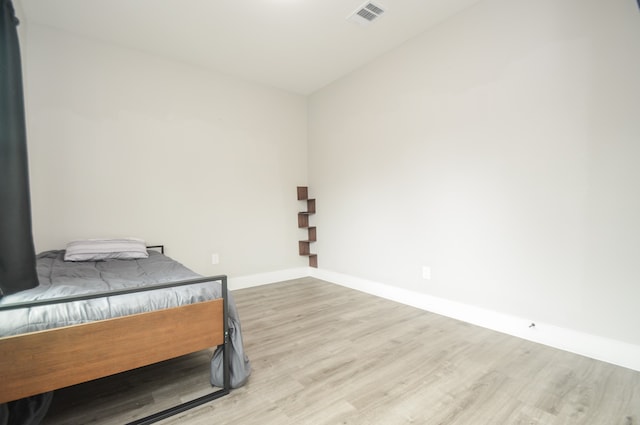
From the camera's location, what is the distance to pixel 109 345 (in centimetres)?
127

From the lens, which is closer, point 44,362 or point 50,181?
point 44,362

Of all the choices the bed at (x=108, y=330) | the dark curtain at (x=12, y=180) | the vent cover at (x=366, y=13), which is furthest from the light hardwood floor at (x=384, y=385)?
the vent cover at (x=366, y=13)

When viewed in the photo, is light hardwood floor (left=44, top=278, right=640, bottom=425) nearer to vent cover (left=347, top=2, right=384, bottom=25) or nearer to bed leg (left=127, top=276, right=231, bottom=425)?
bed leg (left=127, top=276, right=231, bottom=425)

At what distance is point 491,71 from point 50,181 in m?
3.96

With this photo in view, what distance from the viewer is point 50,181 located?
262 cm

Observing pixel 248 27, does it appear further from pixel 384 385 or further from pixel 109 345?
pixel 384 385

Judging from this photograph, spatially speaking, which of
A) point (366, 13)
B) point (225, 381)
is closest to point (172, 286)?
point (225, 381)

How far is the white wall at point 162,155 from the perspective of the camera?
2.63m

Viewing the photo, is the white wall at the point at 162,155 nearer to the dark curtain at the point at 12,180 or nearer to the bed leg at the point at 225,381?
the dark curtain at the point at 12,180

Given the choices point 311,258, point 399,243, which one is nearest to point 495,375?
point 399,243

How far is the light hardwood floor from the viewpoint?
139 cm

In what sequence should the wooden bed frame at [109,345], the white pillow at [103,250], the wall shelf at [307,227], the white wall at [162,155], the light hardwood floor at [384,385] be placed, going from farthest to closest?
the wall shelf at [307,227] < the white wall at [162,155] < the white pillow at [103,250] < the light hardwood floor at [384,385] < the wooden bed frame at [109,345]

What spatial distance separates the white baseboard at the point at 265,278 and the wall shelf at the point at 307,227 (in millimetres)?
212

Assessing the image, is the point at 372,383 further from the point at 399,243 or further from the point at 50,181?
the point at 50,181
